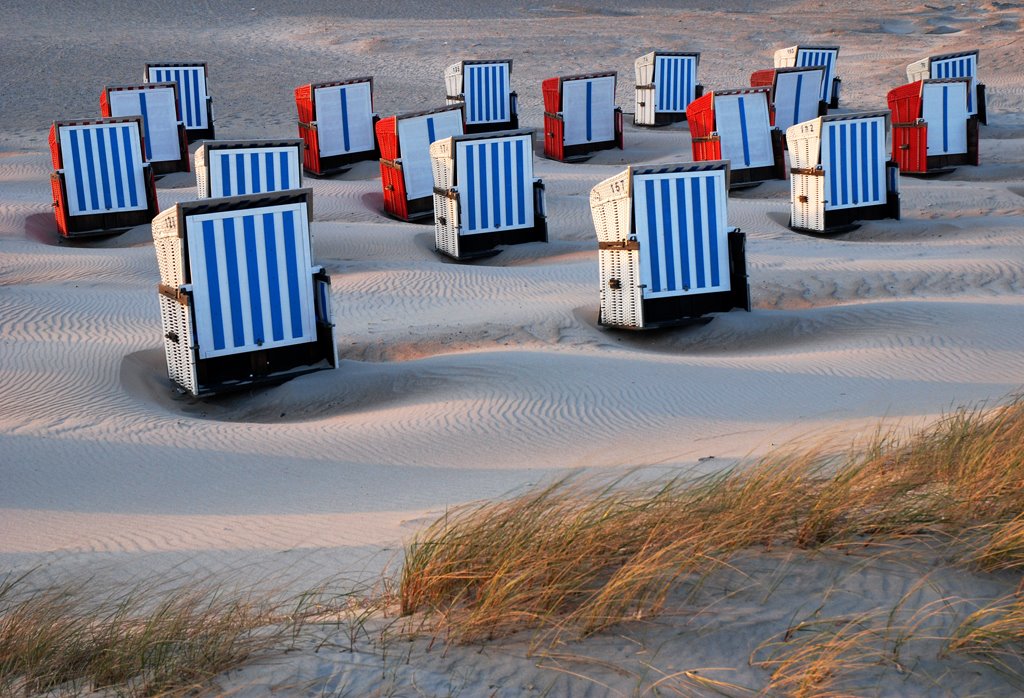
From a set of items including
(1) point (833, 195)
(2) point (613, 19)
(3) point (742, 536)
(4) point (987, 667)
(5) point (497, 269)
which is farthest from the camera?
(2) point (613, 19)

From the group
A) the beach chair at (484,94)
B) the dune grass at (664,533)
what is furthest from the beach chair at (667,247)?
the beach chair at (484,94)

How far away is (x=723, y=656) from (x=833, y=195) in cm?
1130

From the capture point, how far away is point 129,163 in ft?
47.7

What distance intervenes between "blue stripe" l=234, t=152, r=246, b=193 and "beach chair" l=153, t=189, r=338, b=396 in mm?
3829

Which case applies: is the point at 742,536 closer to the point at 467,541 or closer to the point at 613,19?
the point at 467,541

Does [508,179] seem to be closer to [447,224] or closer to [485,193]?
[485,193]

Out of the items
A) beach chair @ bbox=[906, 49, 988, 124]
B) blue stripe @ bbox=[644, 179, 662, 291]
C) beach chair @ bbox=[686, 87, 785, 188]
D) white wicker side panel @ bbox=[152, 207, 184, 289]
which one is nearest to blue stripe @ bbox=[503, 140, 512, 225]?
beach chair @ bbox=[686, 87, 785, 188]

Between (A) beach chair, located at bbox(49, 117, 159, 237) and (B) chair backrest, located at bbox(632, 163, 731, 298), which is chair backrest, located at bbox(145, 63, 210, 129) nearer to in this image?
(A) beach chair, located at bbox(49, 117, 159, 237)

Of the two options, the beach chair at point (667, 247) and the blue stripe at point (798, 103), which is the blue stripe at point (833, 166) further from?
the blue stripe at point (798, 103)

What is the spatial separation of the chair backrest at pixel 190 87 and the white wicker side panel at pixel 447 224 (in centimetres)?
915

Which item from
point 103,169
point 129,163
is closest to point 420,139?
point 129,163

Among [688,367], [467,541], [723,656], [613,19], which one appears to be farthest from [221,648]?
[613,19]

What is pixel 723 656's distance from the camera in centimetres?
354

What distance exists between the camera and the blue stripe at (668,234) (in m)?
Result: 9.77
